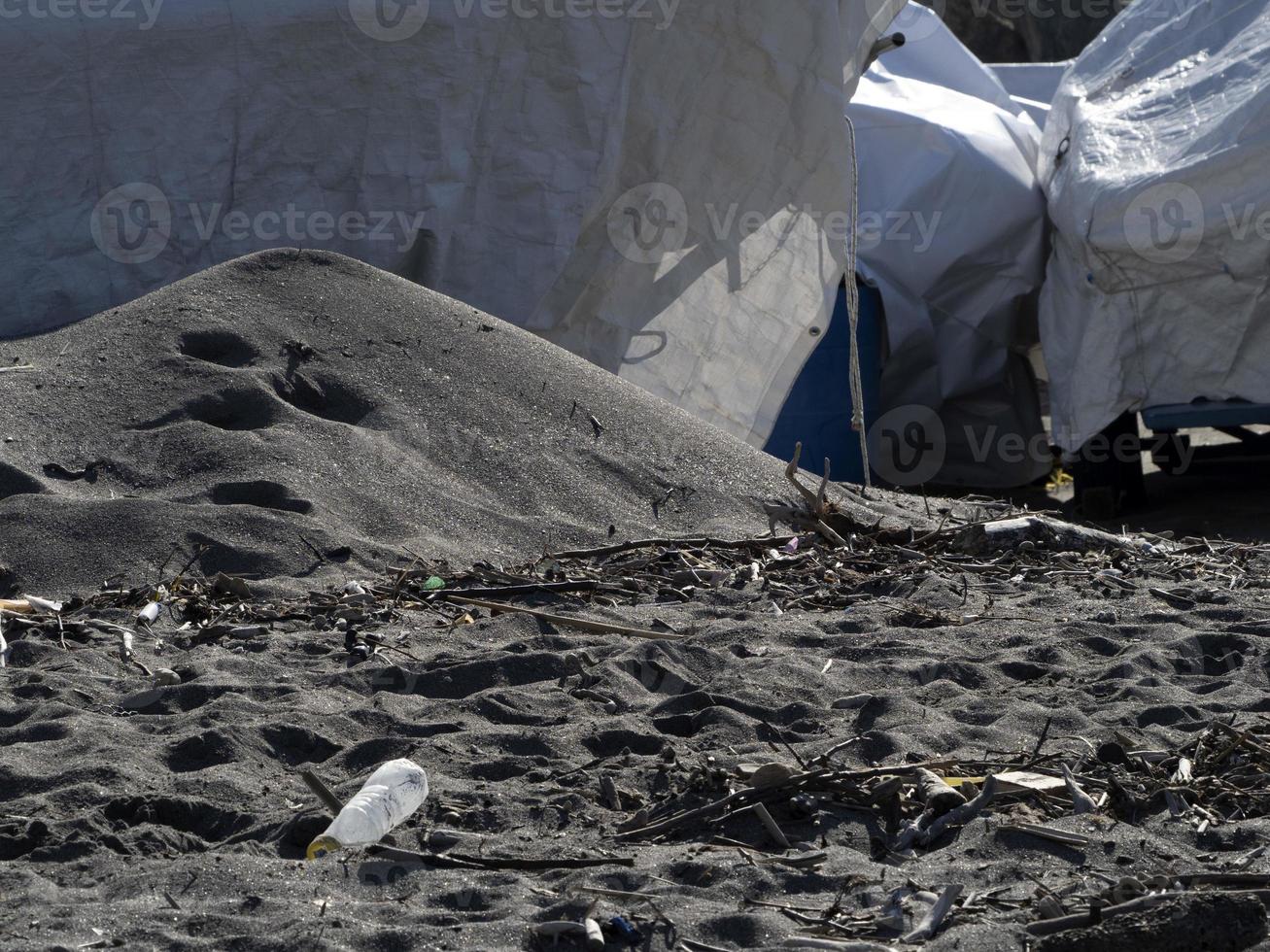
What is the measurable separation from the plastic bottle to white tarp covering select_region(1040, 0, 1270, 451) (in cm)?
565

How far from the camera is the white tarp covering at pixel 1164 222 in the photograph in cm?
657

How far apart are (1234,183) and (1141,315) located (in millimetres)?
845

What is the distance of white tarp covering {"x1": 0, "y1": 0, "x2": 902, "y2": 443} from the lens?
5.47 m

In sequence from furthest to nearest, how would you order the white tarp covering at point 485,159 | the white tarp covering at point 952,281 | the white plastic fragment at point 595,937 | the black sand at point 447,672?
the white tarp covering at point 952,281, the white tarp covering at point 485,159, the black sand at point 447,672, the white plastic fragment at point 595,937

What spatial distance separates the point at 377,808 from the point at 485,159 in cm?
431

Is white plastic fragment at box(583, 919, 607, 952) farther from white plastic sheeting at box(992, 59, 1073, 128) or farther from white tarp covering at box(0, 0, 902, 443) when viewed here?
white plastic sheeting at box(992, 59, 1073, 128)

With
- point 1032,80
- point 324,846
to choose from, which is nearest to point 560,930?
point 324,846

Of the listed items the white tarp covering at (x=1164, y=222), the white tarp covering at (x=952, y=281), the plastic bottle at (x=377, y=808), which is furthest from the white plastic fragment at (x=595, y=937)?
the white tarp covering at (x=952, y=281)

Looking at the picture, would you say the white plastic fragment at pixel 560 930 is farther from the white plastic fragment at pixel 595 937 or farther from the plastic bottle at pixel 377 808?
the plastic bottle at pixel 377 808

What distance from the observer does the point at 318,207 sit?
18.7 ft

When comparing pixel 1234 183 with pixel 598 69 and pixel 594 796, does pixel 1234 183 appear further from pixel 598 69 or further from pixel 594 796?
pixel 594 796

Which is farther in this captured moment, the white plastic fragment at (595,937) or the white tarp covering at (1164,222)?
the white tarp covering at (1164,222)

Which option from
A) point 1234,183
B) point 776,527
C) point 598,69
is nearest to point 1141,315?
point 1234,183

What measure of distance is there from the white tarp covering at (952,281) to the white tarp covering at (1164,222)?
1.40 ft
